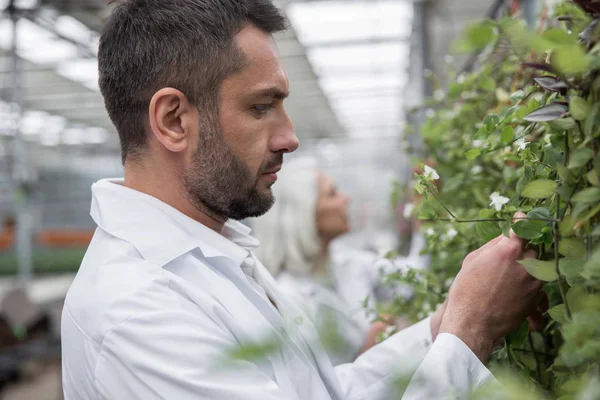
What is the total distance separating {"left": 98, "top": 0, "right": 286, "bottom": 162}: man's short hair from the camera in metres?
1.05

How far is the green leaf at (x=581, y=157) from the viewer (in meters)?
0.55

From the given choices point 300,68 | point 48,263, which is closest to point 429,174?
point 300,68

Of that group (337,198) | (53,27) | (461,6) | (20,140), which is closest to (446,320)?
(337,198)

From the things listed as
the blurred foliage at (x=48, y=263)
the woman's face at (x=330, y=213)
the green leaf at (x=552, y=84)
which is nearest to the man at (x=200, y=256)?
the green leaf at (x=552, y=84)

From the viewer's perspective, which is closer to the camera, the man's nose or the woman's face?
the man's nose

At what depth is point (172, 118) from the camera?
1.07m

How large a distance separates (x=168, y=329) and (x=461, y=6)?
21.2ft

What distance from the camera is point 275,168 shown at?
3.60 ft

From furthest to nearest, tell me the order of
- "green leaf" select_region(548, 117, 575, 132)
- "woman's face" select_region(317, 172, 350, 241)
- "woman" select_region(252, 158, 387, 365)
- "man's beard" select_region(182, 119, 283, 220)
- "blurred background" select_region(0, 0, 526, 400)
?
"blurred background" select_region(0, 0, 526, 400) → "woman's face" select_region(317, 172, 350, 241) → "woman" select_region(252, 158, 387, 365) → "man's beard" select_region(182, 119, 283, 220) → "green leaf" select_region(548, 117, 575, 132)

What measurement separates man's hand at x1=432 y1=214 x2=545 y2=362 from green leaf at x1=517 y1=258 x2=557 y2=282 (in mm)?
100

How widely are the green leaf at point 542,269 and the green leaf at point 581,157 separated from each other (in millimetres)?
143

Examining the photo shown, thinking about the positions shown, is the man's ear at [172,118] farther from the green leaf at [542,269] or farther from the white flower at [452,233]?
the green leaf at [542,269]

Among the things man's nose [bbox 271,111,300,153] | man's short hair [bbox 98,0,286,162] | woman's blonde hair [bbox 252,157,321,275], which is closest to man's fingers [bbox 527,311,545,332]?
man's nose [bbox 271,111,300,153]

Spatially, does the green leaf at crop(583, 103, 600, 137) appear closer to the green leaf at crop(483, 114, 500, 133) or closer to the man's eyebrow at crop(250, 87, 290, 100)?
the green leaf at crop(483, 114, 500, 133)
